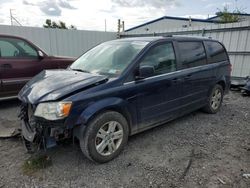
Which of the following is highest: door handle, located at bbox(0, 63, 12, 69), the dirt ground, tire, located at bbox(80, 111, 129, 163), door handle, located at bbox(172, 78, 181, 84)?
door handle, located at bbox(0, 63, 12, 69)

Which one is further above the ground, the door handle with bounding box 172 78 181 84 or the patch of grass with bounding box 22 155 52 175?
the door handle with bounding box 172 78 181 84

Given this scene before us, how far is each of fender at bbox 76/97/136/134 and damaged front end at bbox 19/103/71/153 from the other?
0.80ft

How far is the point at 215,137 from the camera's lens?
3.83 meters

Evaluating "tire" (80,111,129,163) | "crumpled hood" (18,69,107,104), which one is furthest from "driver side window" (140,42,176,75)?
"tire" (80,111,129,163)

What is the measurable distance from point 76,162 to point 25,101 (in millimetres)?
1074

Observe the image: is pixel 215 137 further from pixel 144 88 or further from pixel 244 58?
pixel 244 58

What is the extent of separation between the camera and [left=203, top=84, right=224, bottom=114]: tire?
480 cm

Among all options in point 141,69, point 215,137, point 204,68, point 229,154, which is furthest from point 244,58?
point 141,69

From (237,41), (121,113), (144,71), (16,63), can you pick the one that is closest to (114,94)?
(121,113)

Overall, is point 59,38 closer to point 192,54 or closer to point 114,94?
point 192,54

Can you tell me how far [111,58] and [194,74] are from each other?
5.44 ft

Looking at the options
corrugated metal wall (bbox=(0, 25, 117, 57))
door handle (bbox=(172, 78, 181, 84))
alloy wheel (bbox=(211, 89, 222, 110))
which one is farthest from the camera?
corrugated metal wall (bbox=(0, 25, 117, 57))

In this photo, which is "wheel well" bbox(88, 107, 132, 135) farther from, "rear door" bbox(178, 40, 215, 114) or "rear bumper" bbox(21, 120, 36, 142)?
"rear door" bbox(178, 40, 215, 114)

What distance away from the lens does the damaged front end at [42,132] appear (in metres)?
2.60
